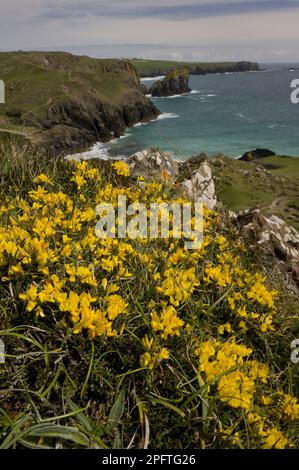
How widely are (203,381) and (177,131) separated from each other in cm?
9325

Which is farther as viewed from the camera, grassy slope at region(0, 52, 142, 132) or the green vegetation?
grassy slope at region(0, 52, 142, 132)

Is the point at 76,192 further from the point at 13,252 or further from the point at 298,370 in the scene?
the point at 298,370

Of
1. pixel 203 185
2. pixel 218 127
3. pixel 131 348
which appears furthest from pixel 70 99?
pixel 131 348

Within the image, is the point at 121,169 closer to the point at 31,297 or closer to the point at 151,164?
the point at 151,164

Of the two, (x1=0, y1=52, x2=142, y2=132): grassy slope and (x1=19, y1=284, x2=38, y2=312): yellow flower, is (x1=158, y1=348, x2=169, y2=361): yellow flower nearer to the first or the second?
(x1=19, y1=284, x2=38, y2=312): yellow flower

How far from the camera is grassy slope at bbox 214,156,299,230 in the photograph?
2111 cm

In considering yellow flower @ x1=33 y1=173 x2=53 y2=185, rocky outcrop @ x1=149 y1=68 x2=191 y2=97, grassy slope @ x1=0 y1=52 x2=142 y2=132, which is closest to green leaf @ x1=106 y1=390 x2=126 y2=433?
yellow flower @ x1=33 y1=173 x2=53 y2=185

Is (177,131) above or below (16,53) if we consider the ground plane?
below

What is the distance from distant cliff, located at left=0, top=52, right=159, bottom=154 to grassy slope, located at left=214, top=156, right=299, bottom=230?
4239 centimetres

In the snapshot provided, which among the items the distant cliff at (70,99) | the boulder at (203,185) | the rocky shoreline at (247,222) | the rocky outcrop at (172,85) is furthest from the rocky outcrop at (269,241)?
the rocky outcrop at (172,85)

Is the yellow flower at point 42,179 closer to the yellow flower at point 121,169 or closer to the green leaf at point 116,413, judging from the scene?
the yellow flower at point 121,169

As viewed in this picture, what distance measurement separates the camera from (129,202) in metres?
4.88

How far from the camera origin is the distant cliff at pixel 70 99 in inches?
3049
